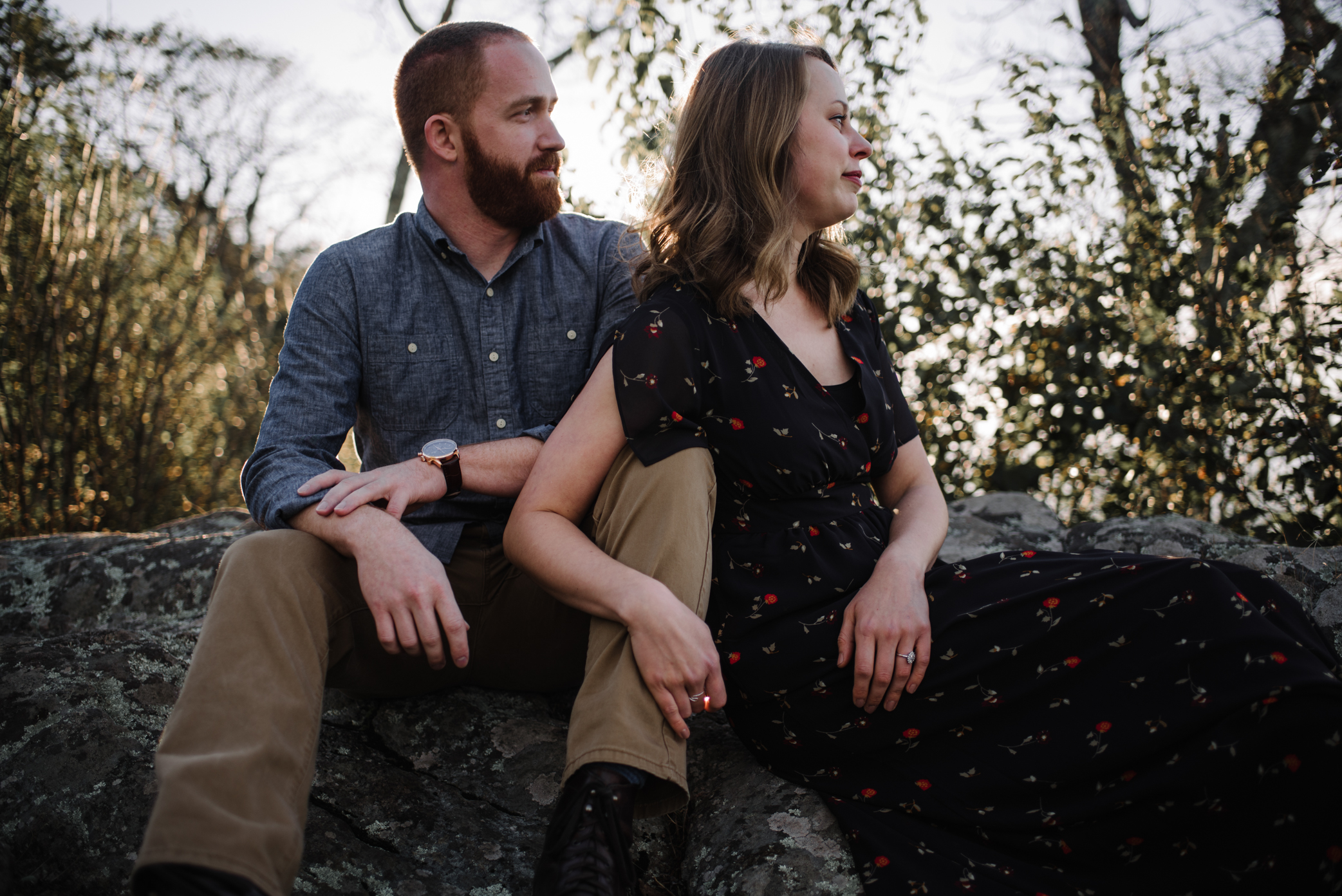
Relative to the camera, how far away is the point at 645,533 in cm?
154

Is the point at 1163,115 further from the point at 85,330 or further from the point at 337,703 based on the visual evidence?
the point at 85,330

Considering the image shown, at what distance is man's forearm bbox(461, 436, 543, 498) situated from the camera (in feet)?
6.12

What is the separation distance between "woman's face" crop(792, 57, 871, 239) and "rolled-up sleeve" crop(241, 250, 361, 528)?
1.08 metres

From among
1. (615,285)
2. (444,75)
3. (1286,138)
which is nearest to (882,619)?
(615,285)

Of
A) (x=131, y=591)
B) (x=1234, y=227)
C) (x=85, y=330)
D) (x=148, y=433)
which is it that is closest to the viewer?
(x=131, y=591)

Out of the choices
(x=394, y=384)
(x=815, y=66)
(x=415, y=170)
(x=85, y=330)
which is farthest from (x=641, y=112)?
(x=85, y=330)

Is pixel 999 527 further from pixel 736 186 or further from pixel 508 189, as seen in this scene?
pixel 508 189

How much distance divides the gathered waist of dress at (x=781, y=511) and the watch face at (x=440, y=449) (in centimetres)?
59

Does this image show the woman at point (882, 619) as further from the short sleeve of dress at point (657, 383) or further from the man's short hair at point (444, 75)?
the man's short hair at point (444, 75)

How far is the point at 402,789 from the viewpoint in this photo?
5.70 ft

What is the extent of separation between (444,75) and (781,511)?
1446 mm

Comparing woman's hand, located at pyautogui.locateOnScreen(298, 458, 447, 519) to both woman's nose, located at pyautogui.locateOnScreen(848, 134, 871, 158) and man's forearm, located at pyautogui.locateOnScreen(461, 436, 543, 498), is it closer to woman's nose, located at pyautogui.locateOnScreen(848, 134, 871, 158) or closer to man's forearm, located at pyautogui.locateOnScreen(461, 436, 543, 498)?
man's forearm, located at pyautogui.locateOnScreen(461, 436, 543, 498)

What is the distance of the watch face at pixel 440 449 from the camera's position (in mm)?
1844

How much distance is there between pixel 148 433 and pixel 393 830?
3398 mm
